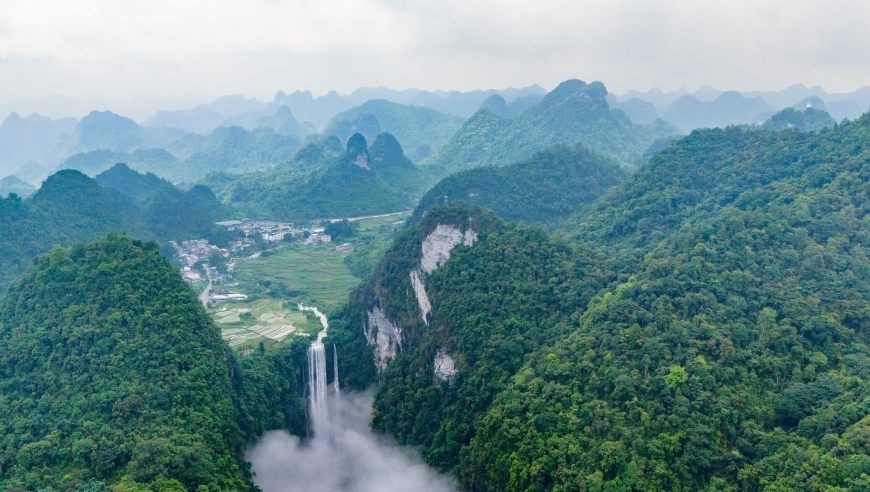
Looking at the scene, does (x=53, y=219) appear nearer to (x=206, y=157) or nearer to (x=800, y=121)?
(x=206, y=157)

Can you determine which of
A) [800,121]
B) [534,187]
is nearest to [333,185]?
[534,187]

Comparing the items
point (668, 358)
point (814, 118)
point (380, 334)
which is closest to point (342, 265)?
point (380, 334)

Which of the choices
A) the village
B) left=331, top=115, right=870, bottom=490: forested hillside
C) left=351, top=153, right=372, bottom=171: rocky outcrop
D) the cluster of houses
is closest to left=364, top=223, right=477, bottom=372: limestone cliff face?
left=331, top=115, right=870, bottom=490: forested hillside

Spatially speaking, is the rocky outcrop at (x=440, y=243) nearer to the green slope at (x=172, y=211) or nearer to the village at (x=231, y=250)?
the village at (x=231, y=250)

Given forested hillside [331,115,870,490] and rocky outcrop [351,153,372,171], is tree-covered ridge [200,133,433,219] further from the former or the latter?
forested hillside [331,115,870,490]

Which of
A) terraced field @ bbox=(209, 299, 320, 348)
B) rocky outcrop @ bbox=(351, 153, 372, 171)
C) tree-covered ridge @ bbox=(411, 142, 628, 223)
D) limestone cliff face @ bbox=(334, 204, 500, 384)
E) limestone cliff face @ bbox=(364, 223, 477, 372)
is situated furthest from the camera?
rocky outcrop @ bbox=(351, 153, 372, 171)
